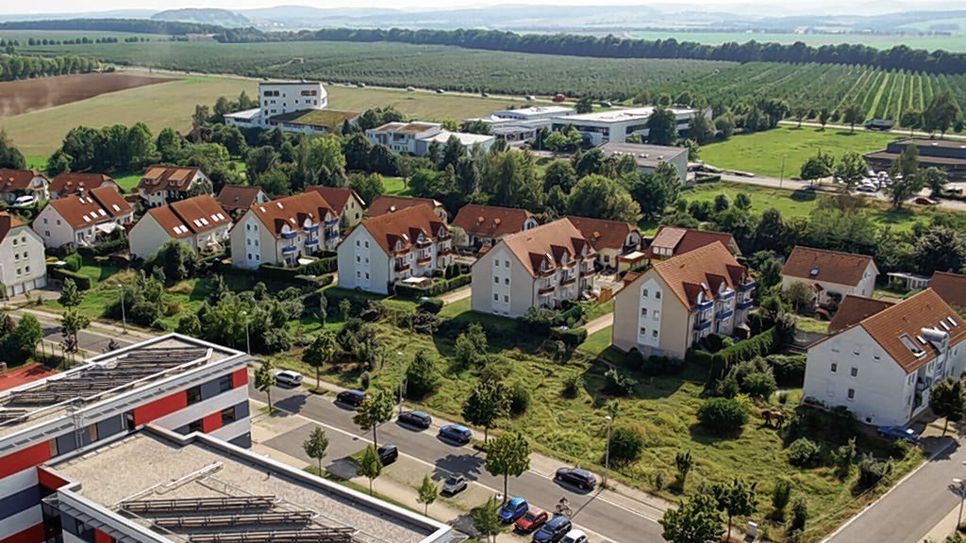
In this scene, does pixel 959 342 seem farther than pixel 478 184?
No

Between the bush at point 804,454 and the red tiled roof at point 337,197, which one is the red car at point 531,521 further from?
the red tiled roof at point 337,197

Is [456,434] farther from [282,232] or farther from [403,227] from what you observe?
[282,232]

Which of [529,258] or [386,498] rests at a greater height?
[529,258]

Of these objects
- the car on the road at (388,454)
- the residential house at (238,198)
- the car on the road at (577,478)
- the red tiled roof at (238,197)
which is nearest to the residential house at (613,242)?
the residential house at (238,198)

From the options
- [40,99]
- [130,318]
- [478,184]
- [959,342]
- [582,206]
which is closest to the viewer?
[959,342]

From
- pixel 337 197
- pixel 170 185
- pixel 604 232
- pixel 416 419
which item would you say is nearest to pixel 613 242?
pixel 604 232

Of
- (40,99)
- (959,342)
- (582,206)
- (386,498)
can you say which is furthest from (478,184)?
(40,99)

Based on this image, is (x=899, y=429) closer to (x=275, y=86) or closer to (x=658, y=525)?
(x=658, y=525)
